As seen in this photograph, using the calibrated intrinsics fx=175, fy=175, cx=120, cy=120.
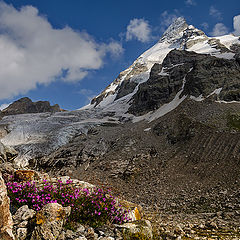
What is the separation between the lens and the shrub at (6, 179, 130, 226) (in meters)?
6.66

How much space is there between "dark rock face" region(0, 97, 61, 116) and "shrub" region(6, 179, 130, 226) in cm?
14128

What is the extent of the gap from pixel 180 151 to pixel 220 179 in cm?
962

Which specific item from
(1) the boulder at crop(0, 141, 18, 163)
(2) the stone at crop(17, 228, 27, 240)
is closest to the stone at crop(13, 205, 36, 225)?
(2) the stone at crop(17, 228, 27, 240)

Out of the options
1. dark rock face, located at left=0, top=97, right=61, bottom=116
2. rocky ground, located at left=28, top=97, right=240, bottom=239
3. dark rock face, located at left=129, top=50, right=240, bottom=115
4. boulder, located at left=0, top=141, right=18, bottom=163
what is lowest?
rocky ground, located at left=28, top=97, right=240, bottom=239

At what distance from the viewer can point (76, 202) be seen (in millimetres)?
7090

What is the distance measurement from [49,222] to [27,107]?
150 meters

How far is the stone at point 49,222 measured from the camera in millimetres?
4965

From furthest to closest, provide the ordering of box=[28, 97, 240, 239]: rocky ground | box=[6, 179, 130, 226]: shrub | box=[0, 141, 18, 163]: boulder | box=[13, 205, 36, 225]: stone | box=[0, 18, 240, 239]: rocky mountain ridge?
box=[0, 141, 18, 163]: boulder, box=[0, 18, 240, 239]: rocky mountain ridge, box=[28, 97, 240, 239]: rocky ground, box=[6, 179, 130, 226]: shrub, box=[13, 205, 36, 225]: stone

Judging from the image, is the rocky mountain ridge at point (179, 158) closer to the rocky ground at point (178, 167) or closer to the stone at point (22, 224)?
the rocky ground at point (178, 167)

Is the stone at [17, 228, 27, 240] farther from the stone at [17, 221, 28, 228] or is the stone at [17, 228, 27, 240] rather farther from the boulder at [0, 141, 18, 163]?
the boulder at [0, 141, 18, 163]

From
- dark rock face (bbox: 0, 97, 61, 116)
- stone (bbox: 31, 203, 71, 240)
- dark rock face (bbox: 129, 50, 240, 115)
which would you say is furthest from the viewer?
dark rock face (bbox: 0, 97, 61, 116)

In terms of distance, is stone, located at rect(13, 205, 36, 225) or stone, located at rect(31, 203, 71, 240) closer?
stone, located at rect(31, 203, 71, 240)

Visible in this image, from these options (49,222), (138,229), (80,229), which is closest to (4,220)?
(49,222)

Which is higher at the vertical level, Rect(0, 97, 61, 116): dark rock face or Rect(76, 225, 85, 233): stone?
Rect(0, 97, 61, 116): dark rock face
